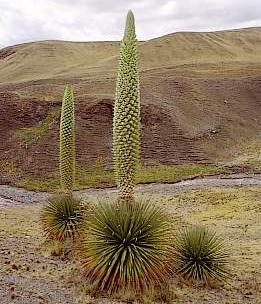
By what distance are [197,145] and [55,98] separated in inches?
647

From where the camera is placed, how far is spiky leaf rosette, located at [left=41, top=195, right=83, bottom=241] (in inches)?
600

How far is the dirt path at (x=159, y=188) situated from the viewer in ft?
111

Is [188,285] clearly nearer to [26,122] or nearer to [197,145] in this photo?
[197,145]

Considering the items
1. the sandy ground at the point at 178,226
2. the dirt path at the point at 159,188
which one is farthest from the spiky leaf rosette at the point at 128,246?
the dirt path at the point at 159,188

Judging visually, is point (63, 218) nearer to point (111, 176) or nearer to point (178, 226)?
point (178, 226)

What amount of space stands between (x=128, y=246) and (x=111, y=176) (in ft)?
92.5

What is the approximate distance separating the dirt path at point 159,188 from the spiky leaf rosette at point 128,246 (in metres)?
21.5

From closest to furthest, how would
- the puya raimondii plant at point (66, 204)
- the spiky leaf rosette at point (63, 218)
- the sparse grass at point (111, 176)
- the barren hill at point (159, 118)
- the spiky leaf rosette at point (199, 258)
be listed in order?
the spiky leaf rosette at point (199, 258) < the spiky leaf rosette at point (63, 218) < the puya raimondii plant at point (66, 204) < the sparse grass at point (111, 176) < the barren hill at point (159, 118)

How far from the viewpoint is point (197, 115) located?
56062 millimetres

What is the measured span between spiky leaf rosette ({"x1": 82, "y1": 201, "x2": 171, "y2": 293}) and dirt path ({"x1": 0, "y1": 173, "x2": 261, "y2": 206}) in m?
21.5

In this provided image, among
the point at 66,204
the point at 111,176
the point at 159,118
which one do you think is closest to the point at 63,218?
the point at 66,204

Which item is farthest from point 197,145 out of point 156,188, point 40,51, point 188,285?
point 40,51

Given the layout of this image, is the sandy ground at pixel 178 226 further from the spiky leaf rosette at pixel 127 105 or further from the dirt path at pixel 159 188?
the spiky leaf rosette at pixel 127 105

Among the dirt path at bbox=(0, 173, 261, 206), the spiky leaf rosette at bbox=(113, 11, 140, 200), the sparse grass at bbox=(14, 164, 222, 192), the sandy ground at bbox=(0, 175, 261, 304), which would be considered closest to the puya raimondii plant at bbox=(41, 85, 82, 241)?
the sandy ground at bbox=(0, 175, 261, 304)
